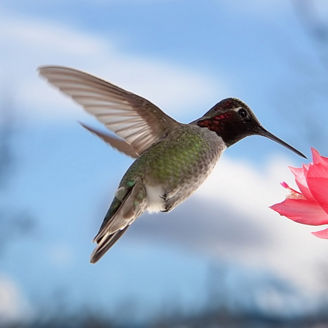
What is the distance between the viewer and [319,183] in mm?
775

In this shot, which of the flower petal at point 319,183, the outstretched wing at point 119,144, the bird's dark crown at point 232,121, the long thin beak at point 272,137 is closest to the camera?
the flower petal at point 319,183

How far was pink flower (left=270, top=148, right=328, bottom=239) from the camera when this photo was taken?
78 centimetres

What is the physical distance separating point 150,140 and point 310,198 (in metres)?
0.57

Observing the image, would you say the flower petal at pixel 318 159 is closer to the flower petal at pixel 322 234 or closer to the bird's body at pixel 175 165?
the flower petal at pixel 322 234

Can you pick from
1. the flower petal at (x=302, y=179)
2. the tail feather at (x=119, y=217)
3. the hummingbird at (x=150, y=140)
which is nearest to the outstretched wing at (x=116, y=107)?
the hummingbird at (x=150, y=140)

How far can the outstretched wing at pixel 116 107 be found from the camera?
3.63ft

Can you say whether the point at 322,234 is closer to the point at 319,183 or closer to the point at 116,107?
the point at 319,183

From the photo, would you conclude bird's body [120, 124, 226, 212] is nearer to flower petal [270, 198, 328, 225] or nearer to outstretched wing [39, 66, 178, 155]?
outstretched wing [39, 66, 178, 155]

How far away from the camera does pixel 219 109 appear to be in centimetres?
120

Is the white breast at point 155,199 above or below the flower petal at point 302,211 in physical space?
above

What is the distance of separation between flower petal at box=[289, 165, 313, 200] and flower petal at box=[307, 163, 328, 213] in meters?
0.05

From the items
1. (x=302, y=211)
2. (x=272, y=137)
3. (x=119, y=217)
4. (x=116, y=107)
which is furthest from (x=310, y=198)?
(x=116, y=107)

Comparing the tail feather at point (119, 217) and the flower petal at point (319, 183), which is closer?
the flower petal at point (319, 183)

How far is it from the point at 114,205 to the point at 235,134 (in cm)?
27
